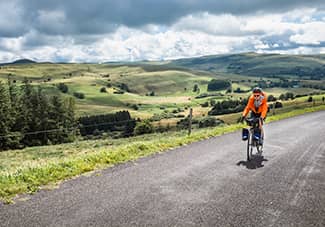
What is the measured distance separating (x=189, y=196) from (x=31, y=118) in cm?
5712

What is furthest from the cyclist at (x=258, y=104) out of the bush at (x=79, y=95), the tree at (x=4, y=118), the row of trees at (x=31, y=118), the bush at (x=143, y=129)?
the bush at (x=79, y=95)

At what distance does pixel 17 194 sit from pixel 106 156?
4549 millimetres

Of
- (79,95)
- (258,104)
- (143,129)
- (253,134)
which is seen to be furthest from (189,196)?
(79,95)

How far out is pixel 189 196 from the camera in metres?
7.98

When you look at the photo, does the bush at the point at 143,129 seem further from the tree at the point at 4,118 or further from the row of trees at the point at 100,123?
the tree at the point at 4,118

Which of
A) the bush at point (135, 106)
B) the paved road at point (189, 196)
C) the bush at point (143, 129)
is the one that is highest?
the paved road at point (189, 196)

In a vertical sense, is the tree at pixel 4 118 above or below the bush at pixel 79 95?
above

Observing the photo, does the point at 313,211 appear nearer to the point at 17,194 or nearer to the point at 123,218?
the point at 123,218

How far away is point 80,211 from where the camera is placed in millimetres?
6930

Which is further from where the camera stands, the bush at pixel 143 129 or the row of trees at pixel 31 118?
the bush at pixel 143 129

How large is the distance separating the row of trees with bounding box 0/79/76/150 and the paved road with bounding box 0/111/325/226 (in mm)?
41833

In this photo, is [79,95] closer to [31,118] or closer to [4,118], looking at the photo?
[31,118]

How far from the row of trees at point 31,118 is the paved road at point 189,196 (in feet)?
137

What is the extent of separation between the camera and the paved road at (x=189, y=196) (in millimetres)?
6555
